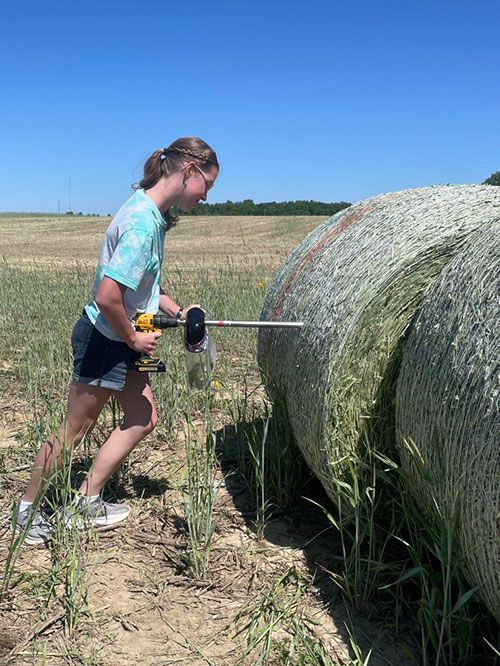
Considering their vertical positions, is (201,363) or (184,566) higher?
(201,363)

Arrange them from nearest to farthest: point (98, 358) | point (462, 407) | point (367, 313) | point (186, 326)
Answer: point (462, 407) < point (367, 313) < point (98, 358) < point (186, 326)

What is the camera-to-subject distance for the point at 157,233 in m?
2.89

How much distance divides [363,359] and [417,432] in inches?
18.6

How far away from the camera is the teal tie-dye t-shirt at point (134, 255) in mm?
2734

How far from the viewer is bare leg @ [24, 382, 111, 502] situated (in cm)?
299

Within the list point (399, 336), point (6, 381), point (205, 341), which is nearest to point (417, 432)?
point (399, 336)

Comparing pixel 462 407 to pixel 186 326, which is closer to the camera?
pixel 462 407

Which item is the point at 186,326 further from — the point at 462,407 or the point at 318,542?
Answer: the point at 462,407

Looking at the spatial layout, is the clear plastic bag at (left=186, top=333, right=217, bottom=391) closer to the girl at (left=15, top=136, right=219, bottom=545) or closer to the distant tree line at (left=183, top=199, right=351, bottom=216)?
the girl at (left=15, top=136, right=219, bottom=545)

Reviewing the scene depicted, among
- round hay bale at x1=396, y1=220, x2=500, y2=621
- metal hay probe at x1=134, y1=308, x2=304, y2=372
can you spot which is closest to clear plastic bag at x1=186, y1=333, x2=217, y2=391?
metal hay probe at x1=134, y1=308, x2=304, y2=372

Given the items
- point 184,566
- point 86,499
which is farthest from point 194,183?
point 184,566

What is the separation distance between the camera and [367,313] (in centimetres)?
270

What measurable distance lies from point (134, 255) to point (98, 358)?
1.76ft

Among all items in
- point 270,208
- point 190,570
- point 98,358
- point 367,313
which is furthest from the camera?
point 270,208
